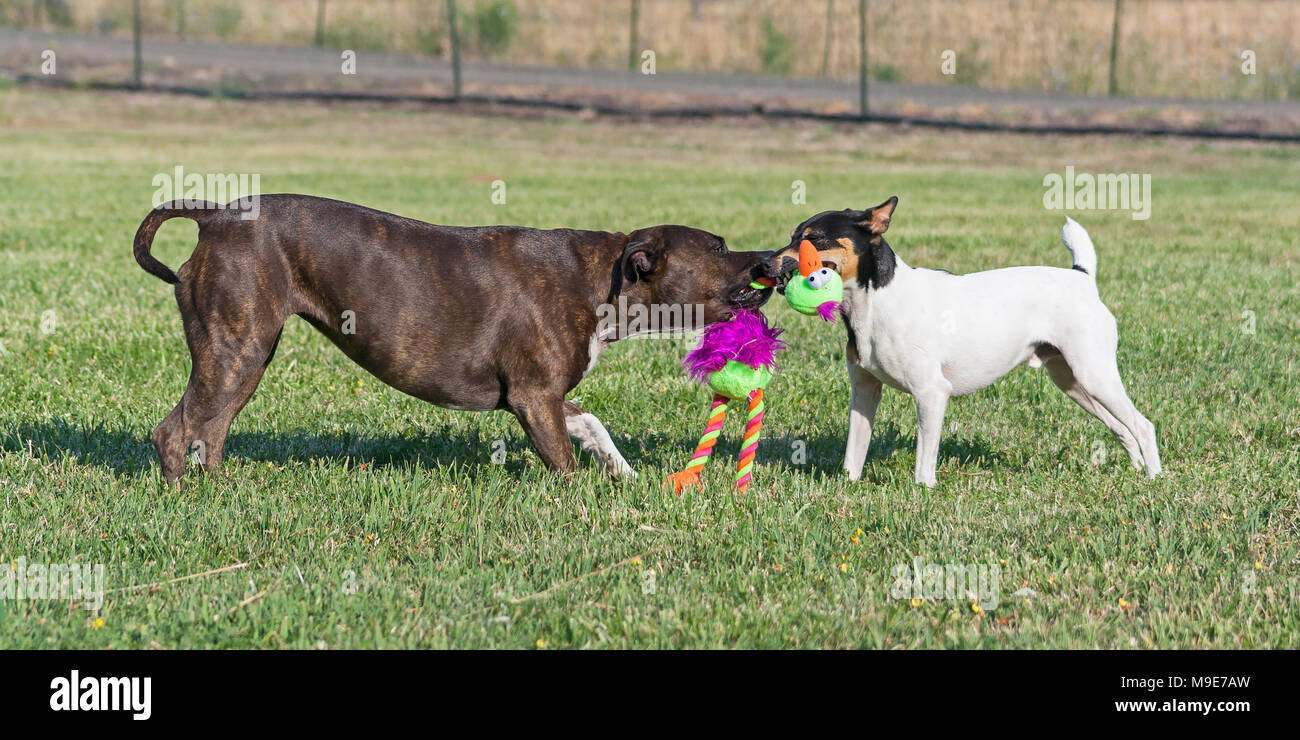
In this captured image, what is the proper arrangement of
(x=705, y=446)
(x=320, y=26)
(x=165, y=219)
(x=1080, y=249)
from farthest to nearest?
1. (x=320, y=26)
2. (x=1080, y=249)
3. (x=705, y=446)
4. (x=165, y=219)

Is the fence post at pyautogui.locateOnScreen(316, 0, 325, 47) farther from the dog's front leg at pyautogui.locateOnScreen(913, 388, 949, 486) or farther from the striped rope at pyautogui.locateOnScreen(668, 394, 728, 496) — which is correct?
the dog's front leg at pyautogui.locateOnScreen(913, 388, 949, 486)

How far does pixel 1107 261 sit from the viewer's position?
1384cm

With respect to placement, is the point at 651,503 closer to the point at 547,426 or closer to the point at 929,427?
the point at 547,426

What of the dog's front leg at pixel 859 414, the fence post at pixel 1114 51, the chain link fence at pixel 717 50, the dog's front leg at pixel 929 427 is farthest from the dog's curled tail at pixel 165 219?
the fence post at pixel 1114 51

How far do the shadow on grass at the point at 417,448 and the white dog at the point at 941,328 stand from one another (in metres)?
0.68

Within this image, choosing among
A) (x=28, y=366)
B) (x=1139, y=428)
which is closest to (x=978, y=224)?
(x=1139, y=428)

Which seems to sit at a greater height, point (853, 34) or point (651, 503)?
point (853, 34)

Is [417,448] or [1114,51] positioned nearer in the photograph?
[417,448]

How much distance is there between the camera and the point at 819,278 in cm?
579

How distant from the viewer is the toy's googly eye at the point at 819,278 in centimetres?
579

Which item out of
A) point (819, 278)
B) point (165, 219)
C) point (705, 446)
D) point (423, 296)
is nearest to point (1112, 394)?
point (819, 278)

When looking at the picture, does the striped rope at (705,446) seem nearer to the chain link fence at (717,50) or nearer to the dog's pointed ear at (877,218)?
the dog's pointed ear at (877,218)

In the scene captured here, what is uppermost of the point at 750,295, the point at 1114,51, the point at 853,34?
the point at 853,34

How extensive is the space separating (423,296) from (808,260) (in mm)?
1747
